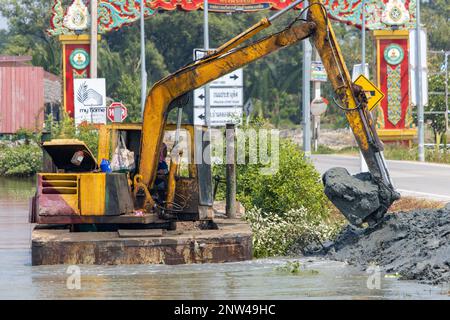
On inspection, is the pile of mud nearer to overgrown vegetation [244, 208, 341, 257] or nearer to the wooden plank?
overgrown vegetation [244, 208, 341, 257]

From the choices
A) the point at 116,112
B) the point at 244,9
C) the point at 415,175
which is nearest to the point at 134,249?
the point at 415,175

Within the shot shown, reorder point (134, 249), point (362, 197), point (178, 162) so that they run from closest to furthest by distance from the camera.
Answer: point (134, 249) → point (362, 197) → point (178, 162)

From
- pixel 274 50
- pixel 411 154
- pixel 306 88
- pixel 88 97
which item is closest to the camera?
pixel 274 50

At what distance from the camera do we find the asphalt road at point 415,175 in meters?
30.1

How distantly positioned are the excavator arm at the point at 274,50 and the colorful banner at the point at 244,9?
29.3 m

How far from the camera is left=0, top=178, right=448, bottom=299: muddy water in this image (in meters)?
15.5

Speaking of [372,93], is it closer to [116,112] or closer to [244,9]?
[116,112]

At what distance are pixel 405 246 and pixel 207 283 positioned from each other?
321 cm

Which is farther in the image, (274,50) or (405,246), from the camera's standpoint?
(274,50)

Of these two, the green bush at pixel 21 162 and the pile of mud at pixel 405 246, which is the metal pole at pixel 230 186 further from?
the green bush at pixel 21 162

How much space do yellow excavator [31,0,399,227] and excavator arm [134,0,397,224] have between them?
0.02 m

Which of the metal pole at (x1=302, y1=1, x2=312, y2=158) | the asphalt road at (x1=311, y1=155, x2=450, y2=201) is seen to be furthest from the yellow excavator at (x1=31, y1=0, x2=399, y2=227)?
the metal pole at (x1=302, y1=1, x2=312, y2=158)

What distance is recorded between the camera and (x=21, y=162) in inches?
1932

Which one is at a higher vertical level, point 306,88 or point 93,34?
point 93,34
